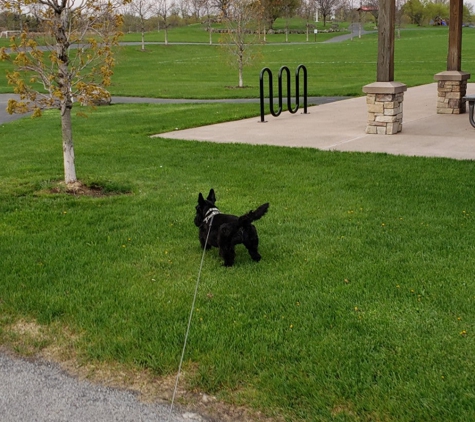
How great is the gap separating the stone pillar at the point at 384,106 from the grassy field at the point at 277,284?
8.74 ft

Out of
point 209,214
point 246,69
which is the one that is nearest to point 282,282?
point 209,214

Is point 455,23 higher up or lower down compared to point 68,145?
higher up

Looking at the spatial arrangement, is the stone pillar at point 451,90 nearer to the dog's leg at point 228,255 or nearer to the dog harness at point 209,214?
the dog harness at point 209,214

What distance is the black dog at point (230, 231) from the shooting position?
188 inches

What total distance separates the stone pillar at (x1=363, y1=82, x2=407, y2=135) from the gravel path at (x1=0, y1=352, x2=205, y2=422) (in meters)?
8.67

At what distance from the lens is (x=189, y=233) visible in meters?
5.87

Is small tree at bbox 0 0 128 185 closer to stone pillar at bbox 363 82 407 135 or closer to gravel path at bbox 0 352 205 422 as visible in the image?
gravel path at bbox 0 352 205 422

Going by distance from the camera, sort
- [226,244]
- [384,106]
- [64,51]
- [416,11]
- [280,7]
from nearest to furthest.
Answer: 1. [226,244]
2. [64,51]
3. [384,106]
4. [280,7]
5. [416,11]

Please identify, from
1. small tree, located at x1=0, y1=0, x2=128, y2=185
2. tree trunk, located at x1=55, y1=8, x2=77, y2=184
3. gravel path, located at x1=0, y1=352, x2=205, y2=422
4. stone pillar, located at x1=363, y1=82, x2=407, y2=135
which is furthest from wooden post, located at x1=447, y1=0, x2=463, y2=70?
gravel path, located at x1=0, y1=352, x2=205, y2=422

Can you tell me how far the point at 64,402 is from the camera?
125 inches

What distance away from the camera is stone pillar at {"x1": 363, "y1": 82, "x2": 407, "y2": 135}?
10836 millimetres

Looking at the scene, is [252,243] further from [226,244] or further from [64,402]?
[64,402]

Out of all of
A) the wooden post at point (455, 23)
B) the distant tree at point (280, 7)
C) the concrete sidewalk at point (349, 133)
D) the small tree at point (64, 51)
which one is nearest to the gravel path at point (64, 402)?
the small tree at point (64, 51)

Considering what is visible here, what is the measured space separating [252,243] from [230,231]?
222mm
